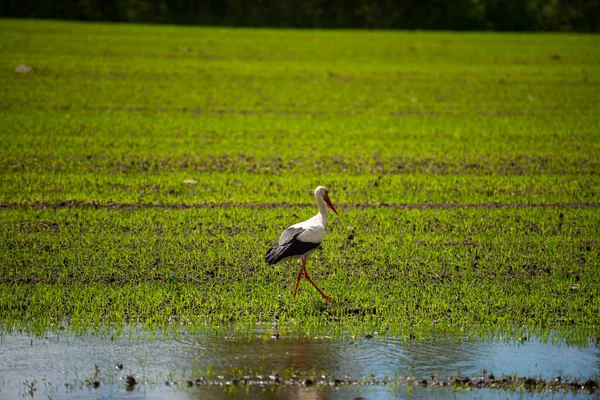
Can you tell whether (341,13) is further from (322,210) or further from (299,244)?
(299,244)

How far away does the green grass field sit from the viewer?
380 inches

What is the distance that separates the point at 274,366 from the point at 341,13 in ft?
175

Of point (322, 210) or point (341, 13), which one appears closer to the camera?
point (322, 210)

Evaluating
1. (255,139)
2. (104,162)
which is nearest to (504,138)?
(255,139)

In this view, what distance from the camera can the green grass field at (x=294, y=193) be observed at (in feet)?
31.7

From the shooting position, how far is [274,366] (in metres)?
7.97

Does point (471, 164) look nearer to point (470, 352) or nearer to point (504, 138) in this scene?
point (504, 138)

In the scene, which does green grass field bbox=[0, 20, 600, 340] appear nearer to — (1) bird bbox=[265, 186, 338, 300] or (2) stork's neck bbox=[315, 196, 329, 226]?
(1) bird bbox=[265, 186, 338, 300]

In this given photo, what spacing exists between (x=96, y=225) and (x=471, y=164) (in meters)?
8.40

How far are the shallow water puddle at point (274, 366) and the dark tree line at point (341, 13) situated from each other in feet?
159

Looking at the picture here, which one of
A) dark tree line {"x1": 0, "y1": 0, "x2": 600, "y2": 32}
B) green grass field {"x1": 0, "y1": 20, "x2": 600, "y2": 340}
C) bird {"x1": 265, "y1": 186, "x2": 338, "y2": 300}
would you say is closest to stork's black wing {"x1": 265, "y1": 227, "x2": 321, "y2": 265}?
bird {"x1": 265, "y1": 186, "x2": 338, "y2": 300}

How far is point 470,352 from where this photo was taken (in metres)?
8.40

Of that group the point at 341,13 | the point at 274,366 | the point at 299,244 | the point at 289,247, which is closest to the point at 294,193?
the point at 299,244

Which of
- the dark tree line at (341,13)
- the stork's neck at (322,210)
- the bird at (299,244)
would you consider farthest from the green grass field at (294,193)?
the dark tree line at (341,13)
